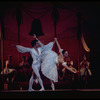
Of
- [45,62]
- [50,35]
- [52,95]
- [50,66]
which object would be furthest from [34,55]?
[52,95]

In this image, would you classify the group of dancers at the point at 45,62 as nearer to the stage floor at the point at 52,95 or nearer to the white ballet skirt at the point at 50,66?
the white ballet skirt at the point at 50,66

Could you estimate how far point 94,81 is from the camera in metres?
7.11

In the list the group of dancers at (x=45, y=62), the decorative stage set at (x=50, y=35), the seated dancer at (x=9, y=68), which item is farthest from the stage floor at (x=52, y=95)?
the seated dancer at (x=9, y=68)

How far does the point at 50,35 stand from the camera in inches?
283

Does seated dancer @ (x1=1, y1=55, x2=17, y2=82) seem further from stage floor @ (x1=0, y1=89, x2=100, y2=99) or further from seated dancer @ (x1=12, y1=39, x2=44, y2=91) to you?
stage floor @ (x1=0, y1=89, x2=100, y2=99)

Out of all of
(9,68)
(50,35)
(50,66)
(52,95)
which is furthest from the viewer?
(50,35)

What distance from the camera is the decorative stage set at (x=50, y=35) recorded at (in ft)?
22.8

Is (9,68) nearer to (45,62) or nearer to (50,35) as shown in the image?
(45,62)

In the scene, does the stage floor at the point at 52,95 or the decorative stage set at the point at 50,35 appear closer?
the stage floor at the point at 52,95

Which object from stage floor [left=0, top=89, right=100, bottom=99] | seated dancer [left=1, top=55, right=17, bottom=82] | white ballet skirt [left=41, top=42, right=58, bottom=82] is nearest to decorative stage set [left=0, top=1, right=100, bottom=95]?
seated dancer [left=1, top=55, right=17, bottom=82]

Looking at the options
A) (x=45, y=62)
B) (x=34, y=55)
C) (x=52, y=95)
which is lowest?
(x=52, y=95)

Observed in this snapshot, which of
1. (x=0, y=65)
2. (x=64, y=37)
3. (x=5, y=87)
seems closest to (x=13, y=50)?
(x=0, y=65)

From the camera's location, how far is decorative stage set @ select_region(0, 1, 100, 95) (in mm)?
6949

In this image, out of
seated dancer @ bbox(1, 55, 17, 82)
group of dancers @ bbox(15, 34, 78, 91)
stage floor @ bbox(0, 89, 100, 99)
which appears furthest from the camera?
seated dancer @ bbox(1, 55, 17, 82)
